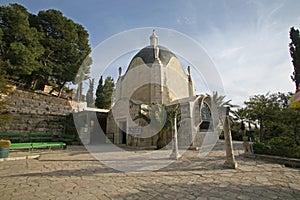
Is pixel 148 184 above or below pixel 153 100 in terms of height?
below

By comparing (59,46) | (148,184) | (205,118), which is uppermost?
(59,46)

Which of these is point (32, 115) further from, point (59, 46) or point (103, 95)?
point (103, 95)

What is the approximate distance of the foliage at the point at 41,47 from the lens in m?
14.0

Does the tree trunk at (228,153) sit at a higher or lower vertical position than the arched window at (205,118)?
lower

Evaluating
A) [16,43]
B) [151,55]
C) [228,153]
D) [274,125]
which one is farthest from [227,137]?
[16,43]

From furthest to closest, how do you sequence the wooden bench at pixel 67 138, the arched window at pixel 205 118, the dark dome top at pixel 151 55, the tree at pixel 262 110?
the dark dome top at pixel 151 55
the arched window at pixel 205 118
the wooden bench at pixel 67 138
the tree at pixel 262 110

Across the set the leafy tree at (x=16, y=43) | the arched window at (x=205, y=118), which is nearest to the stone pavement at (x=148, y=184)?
the arched window at (x=205, y=118)

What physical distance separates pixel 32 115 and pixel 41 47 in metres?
6.98

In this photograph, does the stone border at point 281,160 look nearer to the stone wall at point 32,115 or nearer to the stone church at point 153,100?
the stone church at point 153,100

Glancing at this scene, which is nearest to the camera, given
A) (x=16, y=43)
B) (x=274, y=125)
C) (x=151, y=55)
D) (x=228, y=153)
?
(x=228, y=153)

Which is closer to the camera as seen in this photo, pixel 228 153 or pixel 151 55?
pixel 228 153

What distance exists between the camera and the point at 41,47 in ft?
51.7

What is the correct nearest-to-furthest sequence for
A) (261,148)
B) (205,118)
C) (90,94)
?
(261,148) < (205,118) < (90,94)

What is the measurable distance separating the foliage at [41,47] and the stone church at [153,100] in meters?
6.12
